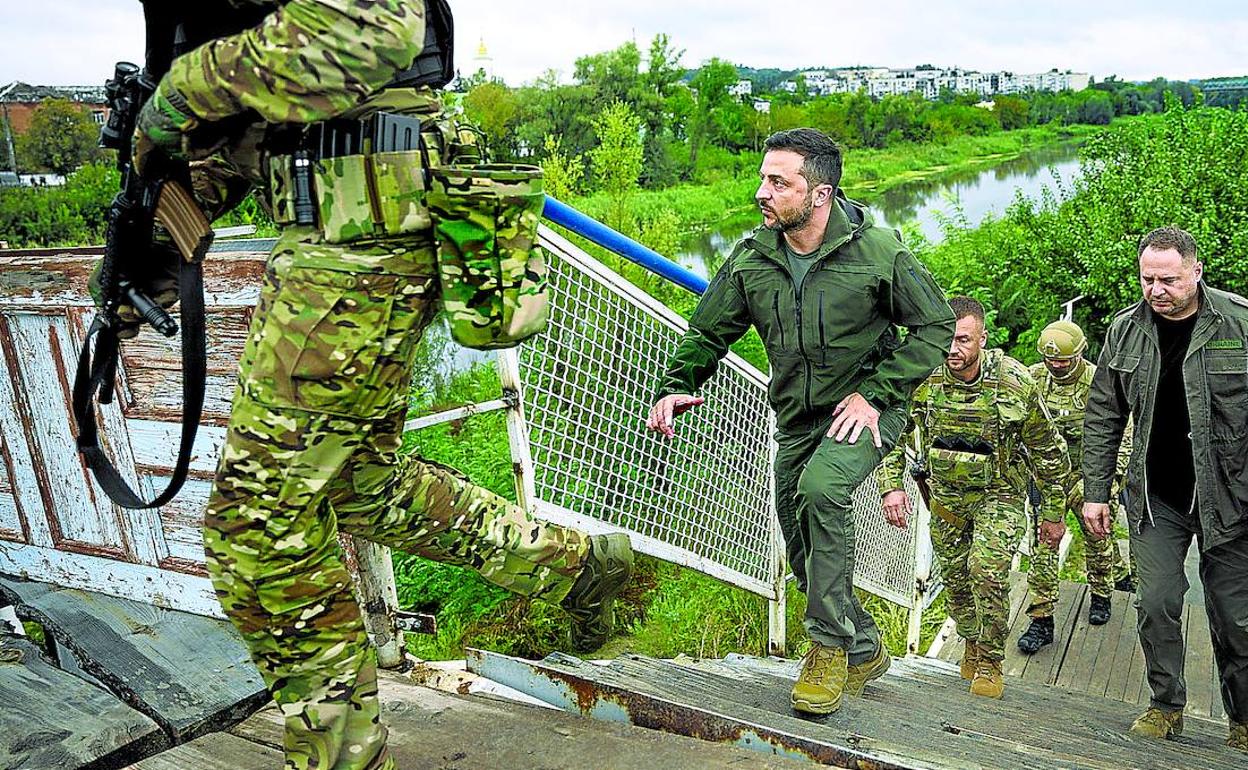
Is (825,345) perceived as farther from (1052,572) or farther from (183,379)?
(1052,572)

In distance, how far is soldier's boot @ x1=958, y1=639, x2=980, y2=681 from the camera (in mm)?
4766

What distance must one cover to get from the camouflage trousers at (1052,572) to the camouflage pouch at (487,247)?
3949mm

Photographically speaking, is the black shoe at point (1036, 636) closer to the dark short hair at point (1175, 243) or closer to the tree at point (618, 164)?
the dark short hair at point (1175, 243)

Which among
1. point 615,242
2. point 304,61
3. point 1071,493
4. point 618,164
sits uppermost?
point 304,61

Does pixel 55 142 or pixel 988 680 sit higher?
pixel 55 142

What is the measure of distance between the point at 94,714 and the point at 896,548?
13.7 ft

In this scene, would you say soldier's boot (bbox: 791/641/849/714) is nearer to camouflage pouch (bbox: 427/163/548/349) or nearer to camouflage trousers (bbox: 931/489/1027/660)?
camouflage pouch (bbox: 427/163/548/349)

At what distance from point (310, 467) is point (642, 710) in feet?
2.80

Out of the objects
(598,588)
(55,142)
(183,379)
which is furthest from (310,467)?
(55,142)

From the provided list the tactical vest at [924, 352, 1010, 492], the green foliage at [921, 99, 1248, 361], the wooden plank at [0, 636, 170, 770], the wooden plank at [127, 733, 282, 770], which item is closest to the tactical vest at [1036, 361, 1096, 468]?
the tactical vest at [924, 352, 1010, 492]

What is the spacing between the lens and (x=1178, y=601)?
145 inches

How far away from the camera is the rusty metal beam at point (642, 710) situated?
2068 mm

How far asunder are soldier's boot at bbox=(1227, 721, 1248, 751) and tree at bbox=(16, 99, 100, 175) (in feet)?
74.8

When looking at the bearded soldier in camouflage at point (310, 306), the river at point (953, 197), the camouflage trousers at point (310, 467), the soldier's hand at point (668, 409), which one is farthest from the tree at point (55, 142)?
the camouflage trousers at point (310, 467)
